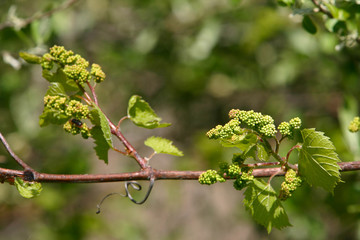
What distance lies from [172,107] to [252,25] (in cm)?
125

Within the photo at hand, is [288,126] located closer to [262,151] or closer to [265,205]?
[262,151]

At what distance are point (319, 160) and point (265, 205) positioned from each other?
200mm

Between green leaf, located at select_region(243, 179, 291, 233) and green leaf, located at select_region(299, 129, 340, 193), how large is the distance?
0.39 ft

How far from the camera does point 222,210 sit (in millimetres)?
4297

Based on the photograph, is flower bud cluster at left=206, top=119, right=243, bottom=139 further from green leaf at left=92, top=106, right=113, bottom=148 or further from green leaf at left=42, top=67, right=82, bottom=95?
green leaf at left=42, top=67, right=82, bottom=95

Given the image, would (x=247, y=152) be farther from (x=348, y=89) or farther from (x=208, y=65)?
(x=208, y=65)

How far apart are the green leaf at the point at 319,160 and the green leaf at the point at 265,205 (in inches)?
4.7

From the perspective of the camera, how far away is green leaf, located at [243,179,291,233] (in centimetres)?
106

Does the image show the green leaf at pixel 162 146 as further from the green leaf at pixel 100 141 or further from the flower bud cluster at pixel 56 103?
the flower bud cluster at pixel 56 103

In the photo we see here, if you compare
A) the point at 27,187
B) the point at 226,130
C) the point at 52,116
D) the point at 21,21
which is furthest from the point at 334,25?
the point at 21,21

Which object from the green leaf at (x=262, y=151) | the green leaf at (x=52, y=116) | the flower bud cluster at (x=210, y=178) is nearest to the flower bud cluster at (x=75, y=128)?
the green leaf at (x=52, y=116)

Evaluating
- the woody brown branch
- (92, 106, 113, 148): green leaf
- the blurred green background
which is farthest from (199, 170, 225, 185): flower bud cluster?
the blurred green background

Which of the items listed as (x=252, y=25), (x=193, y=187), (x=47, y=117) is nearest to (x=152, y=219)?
(x=193, y=187)

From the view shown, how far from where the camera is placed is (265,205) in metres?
1.07
